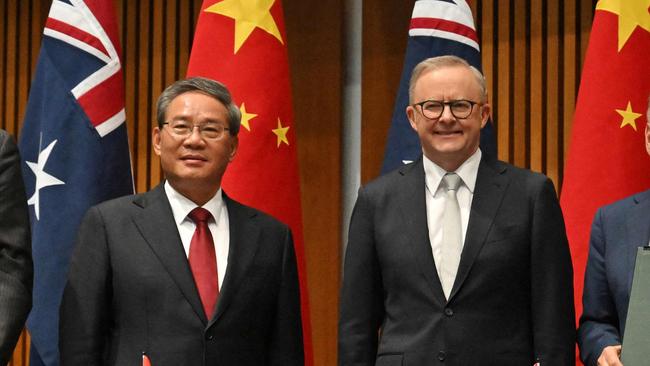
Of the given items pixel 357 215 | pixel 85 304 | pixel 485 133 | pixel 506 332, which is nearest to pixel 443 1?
pixel 485 133

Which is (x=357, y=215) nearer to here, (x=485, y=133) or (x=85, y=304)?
(x=85, y=304)

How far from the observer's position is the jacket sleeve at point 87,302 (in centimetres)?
254

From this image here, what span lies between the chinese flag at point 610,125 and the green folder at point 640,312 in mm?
1139

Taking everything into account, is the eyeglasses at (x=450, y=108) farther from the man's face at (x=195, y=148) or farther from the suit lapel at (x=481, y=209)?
the man's face at (x=195, y=148)

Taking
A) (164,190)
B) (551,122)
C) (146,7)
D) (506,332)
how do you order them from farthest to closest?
(146,7)
(551,122)
(164,190)
(506,332)

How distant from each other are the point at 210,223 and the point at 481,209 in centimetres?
73

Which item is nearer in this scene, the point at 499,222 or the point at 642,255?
the point at 642,255

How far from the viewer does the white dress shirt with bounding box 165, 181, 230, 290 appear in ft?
8.82

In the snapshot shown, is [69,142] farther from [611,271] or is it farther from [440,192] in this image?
[611,271]

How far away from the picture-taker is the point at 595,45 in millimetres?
3432

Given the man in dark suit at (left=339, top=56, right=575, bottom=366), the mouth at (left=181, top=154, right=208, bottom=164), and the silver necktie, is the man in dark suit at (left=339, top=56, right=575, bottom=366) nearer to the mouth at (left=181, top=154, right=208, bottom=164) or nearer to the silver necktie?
the silver necktie

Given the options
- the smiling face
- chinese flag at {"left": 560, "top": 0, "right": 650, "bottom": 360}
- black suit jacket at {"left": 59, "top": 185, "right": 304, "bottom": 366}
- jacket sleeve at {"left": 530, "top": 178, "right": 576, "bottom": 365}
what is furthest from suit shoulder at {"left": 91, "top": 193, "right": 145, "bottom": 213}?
chinese flag at {"left": 560, "top": 0, "right": 650, "bottom": 360}

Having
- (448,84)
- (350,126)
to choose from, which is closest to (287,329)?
(448,84)

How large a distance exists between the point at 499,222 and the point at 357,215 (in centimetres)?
38
